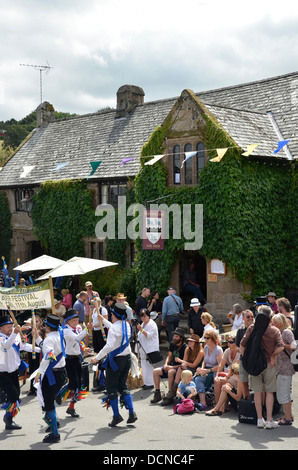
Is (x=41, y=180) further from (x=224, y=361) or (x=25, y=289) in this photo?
(x=224, y=361)

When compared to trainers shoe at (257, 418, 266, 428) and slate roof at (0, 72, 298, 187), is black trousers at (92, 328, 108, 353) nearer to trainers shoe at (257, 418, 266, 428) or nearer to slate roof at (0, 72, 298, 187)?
trainers shoe at (257, 418, 266, 428)

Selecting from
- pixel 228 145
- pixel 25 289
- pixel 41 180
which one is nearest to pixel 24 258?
pixel 41 180

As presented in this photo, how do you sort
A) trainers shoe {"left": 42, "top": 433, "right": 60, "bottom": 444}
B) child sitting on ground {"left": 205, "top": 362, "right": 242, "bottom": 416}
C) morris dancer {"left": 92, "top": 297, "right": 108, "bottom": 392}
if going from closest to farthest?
1. trainers shoe {"left": 42, "top": 433, "right": 60, "bottom": 444}
2. child sitting on ground {"left": 205, "top": 362, "right": 242, "bottom": 416}
3. morris dancer {"left": 92, "top": 297, "right": 108, "bottom": 392}

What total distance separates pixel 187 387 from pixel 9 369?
3.05 metres

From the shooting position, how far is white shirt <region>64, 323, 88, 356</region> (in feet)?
31.8

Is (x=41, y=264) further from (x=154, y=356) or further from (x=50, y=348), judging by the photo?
(x=50, y=348)

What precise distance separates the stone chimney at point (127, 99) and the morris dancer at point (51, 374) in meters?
19.2

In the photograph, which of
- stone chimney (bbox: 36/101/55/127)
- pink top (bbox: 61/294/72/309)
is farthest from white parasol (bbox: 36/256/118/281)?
stone chimney (bbox: 36/101/55/127)

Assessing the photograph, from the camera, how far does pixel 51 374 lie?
8.43 metres

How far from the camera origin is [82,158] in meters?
25.1

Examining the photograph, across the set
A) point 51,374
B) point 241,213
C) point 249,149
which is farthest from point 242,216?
point 51,374

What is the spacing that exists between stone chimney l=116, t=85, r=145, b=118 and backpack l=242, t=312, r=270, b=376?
19536 millimetres

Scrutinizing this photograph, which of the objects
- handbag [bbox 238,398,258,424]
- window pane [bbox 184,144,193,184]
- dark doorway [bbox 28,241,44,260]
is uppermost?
window pane [bbox 184,144,193,184]

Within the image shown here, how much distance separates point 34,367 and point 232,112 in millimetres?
10529
